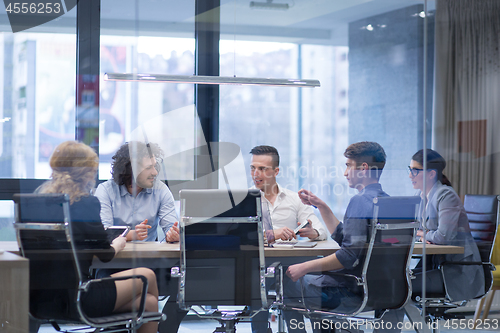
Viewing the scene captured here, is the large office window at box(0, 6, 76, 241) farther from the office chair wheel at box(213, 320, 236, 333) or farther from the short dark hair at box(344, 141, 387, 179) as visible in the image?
the short dark hair at box(344, 141, 387, 179)

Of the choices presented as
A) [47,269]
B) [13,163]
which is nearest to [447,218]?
[47,269]

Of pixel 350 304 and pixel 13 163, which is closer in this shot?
pixel 350 304

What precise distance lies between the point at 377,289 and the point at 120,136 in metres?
1.91

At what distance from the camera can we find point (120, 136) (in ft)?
10.6

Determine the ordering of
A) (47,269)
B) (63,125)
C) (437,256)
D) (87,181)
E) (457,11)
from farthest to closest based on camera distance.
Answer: (457,11)
(437,256)
(63,125)
(87,181)
(47,269)

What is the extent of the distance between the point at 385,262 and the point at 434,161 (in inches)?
43.0

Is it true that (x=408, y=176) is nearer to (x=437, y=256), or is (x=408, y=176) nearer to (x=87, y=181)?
(x=437, y=256)

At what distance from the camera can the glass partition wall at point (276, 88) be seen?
3180mm

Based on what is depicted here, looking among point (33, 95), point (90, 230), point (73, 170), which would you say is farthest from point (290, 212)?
point (33, 95)

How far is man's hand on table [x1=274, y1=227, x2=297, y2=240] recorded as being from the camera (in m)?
3.11

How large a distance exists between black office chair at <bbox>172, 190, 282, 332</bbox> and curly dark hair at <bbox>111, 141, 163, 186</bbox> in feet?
2.49

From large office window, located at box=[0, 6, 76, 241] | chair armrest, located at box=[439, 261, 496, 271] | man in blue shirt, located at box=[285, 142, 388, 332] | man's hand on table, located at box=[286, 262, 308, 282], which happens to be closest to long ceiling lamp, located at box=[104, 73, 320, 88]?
large office window, located at box=[0, 6, 76, 241]

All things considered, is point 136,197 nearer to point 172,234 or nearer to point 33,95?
point 172,234

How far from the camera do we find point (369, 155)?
3537mm
